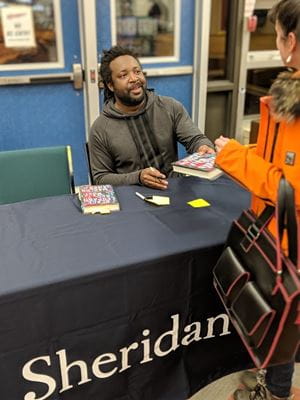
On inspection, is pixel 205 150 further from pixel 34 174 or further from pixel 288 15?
pixel 288 15

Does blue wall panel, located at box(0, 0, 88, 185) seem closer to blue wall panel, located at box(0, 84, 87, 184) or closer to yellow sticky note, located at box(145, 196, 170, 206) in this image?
blue wall panel, located at box(0, 84, 87, 184)

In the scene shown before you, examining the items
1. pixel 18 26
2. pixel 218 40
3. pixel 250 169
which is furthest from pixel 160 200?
pixel 218 40

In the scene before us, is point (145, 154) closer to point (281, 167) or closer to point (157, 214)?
point (157, 214)

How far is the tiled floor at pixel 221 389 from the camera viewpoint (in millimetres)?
1619

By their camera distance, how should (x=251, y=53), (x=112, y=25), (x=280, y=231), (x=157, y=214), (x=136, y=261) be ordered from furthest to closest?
(x=251, y=53), (x=112, y=25), (x=157, y=214), (x=136, y=261), (x=280, y=231)

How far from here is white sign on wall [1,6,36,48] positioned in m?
2.75

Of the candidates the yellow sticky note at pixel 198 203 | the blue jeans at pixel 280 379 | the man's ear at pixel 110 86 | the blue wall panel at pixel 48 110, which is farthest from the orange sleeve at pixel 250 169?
the blue wall panel at pixel 48 110

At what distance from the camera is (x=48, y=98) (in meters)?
3.02

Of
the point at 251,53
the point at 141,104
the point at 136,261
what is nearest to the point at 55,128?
the point at 141,104

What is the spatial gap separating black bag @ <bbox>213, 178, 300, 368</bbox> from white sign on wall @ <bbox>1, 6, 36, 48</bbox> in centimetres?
226

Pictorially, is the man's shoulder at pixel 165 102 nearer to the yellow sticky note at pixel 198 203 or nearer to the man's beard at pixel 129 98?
the man's beard at pixel 129 98

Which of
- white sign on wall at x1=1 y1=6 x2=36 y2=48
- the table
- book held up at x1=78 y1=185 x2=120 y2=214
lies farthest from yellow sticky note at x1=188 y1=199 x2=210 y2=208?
white sign on wall at x1=1 y1=6 x2=36 y2=48

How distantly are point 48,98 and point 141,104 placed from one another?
4.02 ft

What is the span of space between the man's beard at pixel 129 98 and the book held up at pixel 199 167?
44 cm
